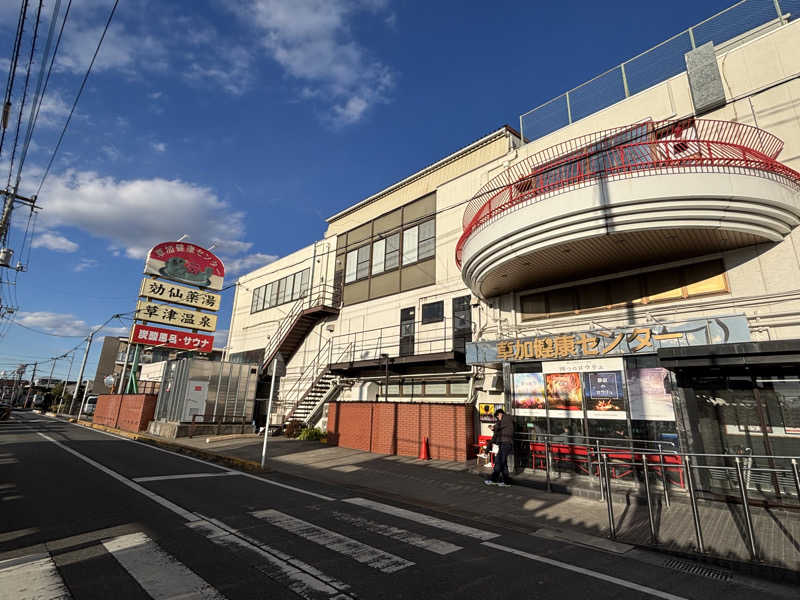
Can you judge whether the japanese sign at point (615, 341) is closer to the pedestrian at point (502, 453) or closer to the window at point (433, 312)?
the pedestrian at point (502, 453)

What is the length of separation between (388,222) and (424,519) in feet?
55.8

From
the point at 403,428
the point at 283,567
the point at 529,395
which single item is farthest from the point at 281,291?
the point at 283,567

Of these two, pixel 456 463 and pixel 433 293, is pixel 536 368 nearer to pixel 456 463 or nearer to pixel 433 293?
pixel 456 463

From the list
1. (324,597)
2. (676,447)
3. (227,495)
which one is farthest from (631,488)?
(227,495)

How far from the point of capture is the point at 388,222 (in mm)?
21656

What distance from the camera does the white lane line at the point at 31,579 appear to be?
357 cm

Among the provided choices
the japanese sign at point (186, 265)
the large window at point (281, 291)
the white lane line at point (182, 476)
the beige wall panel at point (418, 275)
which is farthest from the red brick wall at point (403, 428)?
the japanese sign at point (186, 265)

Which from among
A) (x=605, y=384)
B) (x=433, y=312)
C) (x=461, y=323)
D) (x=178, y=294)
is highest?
(x=178, y=294)

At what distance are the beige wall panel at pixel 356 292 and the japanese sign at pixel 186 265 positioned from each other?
13055 mm

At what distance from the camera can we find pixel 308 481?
9930 millimetres

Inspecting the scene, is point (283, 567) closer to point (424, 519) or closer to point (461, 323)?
point (424, 519)

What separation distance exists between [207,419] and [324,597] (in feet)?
63.0

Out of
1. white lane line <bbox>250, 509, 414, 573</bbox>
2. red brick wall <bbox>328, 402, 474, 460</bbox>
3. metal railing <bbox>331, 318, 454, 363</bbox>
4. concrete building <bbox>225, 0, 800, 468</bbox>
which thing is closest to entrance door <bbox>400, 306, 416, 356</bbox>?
metal railing <bbox>331, 318, 454, 363</bbox>

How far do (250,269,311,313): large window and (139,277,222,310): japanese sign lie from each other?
2.78 meters
